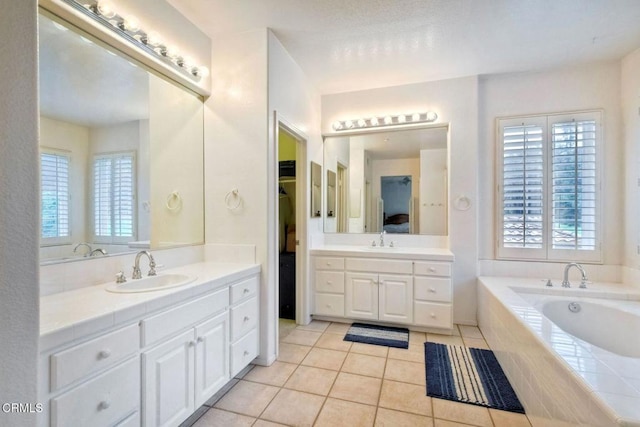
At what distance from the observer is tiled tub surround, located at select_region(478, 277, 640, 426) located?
1.13 m

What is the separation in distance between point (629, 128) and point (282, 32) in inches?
127

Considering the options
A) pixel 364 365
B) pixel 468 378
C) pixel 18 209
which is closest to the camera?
pixel 18 209

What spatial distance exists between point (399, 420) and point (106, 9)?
9.50 feet

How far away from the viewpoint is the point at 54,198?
1.52 meters

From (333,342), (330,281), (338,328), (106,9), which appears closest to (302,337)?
(333,342)

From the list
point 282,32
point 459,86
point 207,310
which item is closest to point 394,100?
point 459,86

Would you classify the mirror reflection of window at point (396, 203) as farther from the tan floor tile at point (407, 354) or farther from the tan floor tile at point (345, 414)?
the tan floor tile at point (345, 414)

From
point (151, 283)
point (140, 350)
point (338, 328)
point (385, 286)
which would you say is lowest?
point (338, 328)

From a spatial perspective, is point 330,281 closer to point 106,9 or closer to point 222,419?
point 222,419

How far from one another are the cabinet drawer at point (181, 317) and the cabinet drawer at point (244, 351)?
0.35m

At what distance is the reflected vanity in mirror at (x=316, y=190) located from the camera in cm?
337

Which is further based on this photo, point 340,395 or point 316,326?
point 316,326

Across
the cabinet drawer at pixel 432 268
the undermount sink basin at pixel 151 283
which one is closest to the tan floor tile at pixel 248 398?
the undermount sink basin at pixel 151 283

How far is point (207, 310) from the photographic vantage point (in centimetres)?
178
